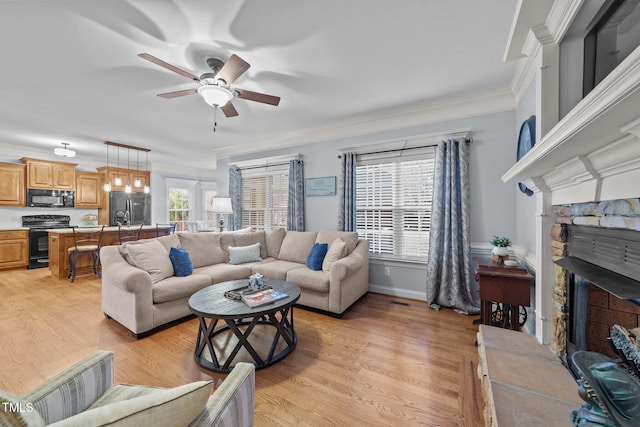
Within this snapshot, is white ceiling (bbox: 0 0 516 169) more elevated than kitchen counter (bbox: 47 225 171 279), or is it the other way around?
white ceiling (bbox: 0 0 516 169)

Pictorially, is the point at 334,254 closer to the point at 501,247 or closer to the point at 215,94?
the point at 501,247

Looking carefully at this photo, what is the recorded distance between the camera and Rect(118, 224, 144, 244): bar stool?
5.21 meters

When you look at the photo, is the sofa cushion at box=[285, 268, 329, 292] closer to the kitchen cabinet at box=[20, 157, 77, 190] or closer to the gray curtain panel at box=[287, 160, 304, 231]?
the gray curtain panel at box=[287, 160, 304, 231]

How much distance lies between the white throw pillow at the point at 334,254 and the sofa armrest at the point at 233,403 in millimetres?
2207

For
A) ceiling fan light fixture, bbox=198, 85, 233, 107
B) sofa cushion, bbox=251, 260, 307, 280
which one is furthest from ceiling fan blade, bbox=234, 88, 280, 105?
sofa cushion, bbox=251, 260, 307, 280

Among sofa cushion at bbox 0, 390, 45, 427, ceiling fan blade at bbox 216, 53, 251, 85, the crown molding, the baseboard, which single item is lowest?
the baseboard

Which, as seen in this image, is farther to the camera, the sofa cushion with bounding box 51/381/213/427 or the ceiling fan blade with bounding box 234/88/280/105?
the ceiling fan blade with bounding box 234/88/280/105

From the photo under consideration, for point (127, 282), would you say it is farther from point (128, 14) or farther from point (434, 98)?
point (434, 98)

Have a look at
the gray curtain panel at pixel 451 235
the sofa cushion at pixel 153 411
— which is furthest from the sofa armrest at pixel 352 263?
the sofa cushion at pixel 153 411

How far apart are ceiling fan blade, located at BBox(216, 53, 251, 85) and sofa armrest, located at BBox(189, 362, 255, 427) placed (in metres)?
2.03

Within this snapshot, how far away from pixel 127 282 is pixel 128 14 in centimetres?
224

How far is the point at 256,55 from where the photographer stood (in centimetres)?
232

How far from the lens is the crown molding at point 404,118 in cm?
308

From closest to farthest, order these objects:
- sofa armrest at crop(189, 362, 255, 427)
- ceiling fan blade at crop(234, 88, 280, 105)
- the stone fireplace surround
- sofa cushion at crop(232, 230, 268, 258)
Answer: sofa armrest at crop(189, 362, 255, 427) → the stone fireplace surround → ceiling fan blade at crop(234, 88, 280, 105) → sofa cushion at crop(232, 230, 268, 258)
